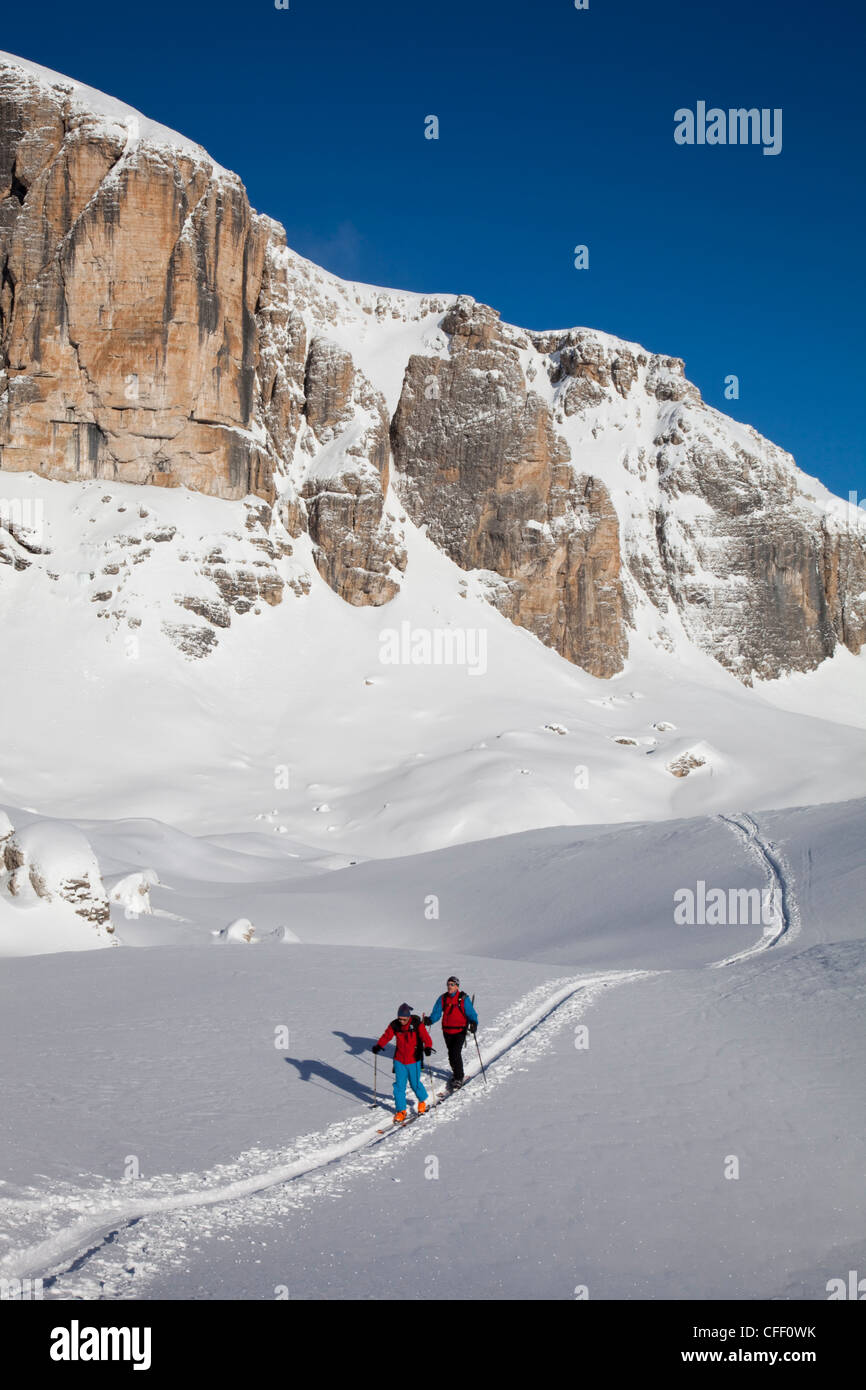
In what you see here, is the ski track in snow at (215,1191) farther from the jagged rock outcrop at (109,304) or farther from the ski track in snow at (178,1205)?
the jagged rock outcrop at (109,304)

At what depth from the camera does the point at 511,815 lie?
5219 cm

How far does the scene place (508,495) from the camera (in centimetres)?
10181

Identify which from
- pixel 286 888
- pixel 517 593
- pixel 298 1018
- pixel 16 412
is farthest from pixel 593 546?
pixel 298 1018

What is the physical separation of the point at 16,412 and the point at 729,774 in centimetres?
6097

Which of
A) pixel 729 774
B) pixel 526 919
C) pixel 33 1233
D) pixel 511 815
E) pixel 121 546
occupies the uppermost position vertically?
pixel 121 546

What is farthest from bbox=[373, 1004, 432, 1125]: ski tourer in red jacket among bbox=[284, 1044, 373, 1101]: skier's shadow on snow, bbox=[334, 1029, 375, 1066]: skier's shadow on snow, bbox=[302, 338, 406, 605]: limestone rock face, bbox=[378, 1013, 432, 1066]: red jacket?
bbox=[302, 338, 406, 605]: limestone rock face

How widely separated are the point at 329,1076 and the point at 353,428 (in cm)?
8928

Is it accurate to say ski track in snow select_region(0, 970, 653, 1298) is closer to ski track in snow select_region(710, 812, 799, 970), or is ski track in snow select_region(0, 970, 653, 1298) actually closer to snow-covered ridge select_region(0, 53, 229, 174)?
ski track in snow select_region(710, 812, 799, 970)

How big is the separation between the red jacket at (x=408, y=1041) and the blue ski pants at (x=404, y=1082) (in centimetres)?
5

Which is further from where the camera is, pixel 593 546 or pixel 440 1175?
pixel 593 546

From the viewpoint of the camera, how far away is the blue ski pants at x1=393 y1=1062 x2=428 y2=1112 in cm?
952
